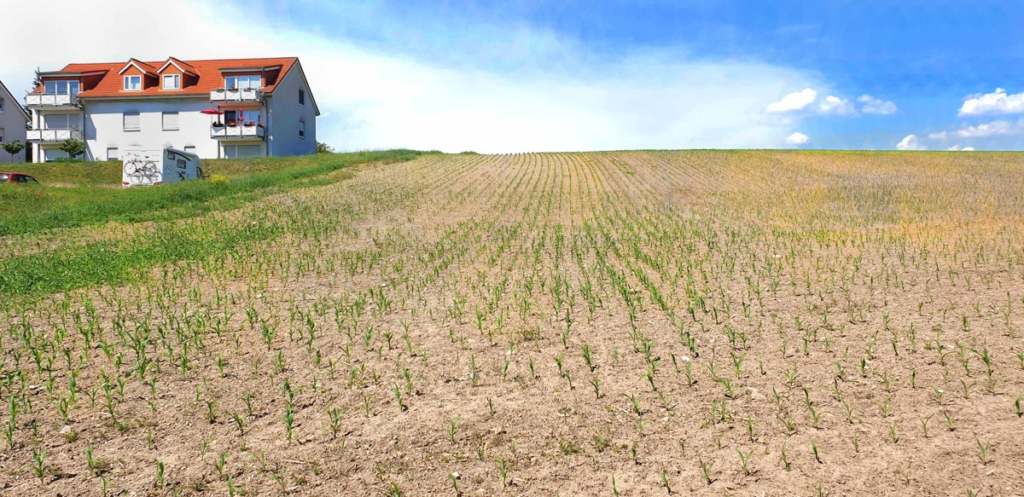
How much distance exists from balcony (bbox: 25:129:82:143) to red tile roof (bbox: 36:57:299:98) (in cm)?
339

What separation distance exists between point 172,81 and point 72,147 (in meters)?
9.78

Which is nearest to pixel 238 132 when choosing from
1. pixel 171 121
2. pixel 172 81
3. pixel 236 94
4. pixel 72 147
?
pixel 236 94

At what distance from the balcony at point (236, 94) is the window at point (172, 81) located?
4390 millimetres

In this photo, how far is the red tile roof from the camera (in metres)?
55.6

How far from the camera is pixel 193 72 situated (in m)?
57.9

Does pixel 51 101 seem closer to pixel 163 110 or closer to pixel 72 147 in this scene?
pixel 72 147

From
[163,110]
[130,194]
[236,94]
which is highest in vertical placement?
[236,94]

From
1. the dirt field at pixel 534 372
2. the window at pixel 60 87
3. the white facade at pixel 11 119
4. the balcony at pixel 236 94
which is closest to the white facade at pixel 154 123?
the balcony at pixel 236 94

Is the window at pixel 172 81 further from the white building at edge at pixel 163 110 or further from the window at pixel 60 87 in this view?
the window at pixel 60 87

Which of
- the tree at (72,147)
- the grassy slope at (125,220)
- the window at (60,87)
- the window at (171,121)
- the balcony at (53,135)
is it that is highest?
the window at (60,87)

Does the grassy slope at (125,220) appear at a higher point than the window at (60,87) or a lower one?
lower

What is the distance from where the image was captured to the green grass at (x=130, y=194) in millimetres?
23484

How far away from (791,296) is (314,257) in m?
10.3

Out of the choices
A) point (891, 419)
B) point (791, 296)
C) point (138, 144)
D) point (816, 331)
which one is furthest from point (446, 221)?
point (138, 144)
